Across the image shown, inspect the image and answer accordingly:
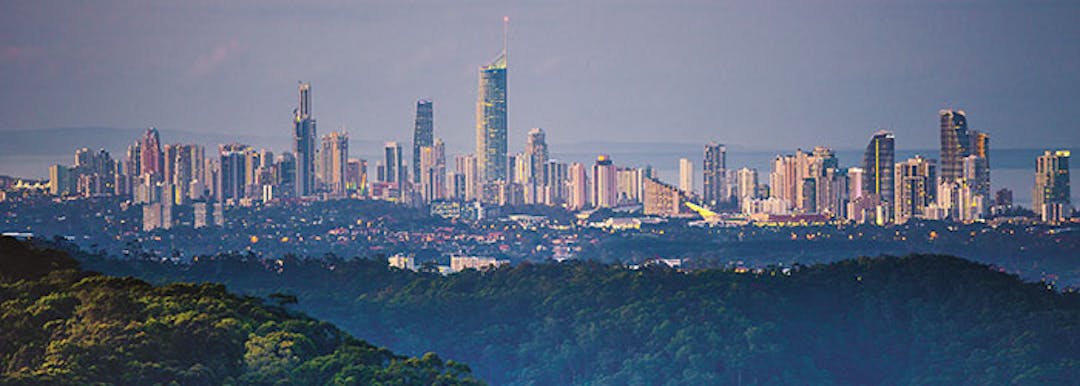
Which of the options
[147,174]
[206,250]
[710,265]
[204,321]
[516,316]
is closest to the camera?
[204,321]

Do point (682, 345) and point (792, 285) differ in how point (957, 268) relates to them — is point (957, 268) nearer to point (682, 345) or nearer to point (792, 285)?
point (792, 285)

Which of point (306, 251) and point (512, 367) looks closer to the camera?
point (512, 367)

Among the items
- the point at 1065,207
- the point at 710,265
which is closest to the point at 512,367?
the point at 710,265

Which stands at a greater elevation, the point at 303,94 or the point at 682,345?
the point at 303,94

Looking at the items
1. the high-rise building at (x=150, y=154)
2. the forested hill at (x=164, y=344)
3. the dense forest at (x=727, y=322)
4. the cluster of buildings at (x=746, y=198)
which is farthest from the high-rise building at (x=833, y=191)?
the forested hill at (x=164, y=344)

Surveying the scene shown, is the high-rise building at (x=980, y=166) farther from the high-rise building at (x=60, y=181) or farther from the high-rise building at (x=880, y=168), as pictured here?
the high-rise building at (x=60, y=181)
